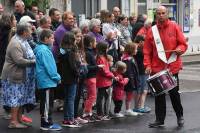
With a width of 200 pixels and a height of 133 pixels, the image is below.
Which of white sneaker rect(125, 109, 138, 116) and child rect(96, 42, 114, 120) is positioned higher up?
child rect(96, 42, 114, 120)

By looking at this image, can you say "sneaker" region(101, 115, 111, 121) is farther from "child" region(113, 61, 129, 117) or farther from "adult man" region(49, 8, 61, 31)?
"adult man" region(49, 8, 61, 31)

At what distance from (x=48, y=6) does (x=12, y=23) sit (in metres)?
10.1

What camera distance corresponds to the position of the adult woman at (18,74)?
9594 mm

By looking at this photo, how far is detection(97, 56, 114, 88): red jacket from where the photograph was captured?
34.8 feet

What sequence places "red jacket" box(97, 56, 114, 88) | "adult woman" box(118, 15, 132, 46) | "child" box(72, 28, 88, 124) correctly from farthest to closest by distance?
1. "adult woman" box(118, 15, 132, 46)
2. "red jacket" box(97, 56, 114, 88)
3. "child" box(72, 28, 88, 124)

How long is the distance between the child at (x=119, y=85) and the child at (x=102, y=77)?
0.26 m

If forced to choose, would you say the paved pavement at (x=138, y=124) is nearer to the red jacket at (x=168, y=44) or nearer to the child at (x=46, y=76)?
the child at (x=46, y=76)

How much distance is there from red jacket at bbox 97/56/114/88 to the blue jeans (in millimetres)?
812

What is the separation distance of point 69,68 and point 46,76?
0.52 meters

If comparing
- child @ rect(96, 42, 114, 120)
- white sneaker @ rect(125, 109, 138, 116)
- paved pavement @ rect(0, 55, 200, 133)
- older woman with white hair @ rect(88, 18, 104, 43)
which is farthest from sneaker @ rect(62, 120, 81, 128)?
older woman with white hair @ rect(88, 18, 104, 43)

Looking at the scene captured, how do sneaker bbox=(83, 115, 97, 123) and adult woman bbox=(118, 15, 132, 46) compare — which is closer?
sneaker bbox=(83, 115, 97, 123)

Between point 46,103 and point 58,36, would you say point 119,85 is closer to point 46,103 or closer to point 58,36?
point 58,36

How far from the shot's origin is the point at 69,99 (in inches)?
391

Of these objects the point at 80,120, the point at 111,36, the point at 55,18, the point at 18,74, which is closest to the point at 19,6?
the point at 55,18
